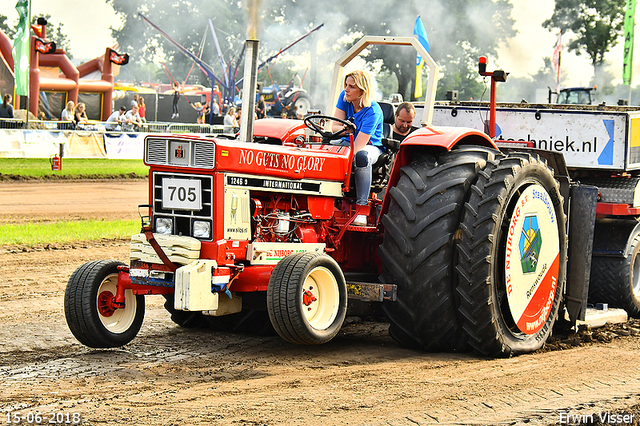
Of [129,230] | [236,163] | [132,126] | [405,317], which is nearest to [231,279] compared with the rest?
[236,163]

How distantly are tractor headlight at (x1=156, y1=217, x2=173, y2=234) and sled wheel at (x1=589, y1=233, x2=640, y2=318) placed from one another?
14.8 feet

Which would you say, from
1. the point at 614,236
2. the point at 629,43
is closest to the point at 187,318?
the point at 614,236

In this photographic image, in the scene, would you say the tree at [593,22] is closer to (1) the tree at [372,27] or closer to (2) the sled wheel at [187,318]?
(1) the tree at [372,27]

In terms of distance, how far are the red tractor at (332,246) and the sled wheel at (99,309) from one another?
10 mm

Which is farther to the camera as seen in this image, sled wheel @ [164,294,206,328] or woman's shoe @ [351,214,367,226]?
sled wheel @ [164,294,206,328]

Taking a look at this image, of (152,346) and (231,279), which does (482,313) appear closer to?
(231,279)

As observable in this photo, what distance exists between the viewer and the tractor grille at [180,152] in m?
5.37

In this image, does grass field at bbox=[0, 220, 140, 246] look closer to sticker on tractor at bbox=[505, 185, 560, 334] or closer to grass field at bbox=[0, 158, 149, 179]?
grass field at bbox=[0, 158, 149, 179]

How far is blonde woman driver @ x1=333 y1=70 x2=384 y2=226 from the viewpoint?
20.6 ft

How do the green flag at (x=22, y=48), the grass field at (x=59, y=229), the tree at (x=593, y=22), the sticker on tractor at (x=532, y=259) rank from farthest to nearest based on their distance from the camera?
1. the tree at (x=593, y=22)
2. the green flag at (x=22, y=48)
3. the grass field at (x=59, y=229)
4. the sticker on tractor at (x=532, y=259)

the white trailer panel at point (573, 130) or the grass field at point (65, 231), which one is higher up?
the white trailer panel at point (573, 130)

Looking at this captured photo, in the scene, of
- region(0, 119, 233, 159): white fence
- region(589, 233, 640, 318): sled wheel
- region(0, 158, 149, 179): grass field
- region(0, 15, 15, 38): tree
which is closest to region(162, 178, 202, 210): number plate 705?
region(589, 233, 640, 318): sled wheel

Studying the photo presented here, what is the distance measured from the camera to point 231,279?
5.48 m

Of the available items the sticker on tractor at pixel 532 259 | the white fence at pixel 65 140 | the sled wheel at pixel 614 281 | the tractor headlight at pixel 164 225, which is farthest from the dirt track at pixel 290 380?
the white fence at pixel 65 140
